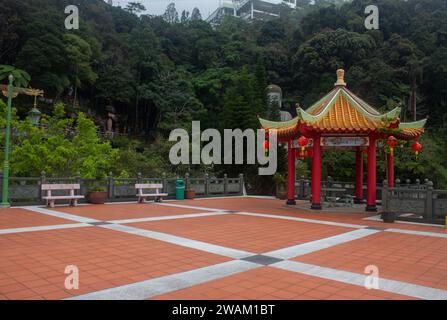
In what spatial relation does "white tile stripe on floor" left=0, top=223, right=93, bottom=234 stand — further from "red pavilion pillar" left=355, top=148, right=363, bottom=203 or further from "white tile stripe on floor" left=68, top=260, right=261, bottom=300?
"red pavilion pillar" left=355, top=148, right=363, bottom=203

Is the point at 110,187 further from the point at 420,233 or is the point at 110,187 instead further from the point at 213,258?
the point at 420,233

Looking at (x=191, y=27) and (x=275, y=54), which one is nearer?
(x=275, y=54)

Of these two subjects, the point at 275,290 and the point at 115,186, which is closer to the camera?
the point at 275,290

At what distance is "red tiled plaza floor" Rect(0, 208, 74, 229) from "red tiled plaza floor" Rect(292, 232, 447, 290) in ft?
20.7

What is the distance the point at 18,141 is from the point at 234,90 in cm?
1827

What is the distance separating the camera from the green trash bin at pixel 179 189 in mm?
17328

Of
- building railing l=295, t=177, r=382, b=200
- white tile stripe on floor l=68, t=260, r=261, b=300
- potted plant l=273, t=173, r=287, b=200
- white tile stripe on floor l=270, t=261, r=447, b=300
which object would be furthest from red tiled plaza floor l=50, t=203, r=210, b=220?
potted plant l=273, t=173, r=287, b=200

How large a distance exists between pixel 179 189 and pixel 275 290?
13.2m

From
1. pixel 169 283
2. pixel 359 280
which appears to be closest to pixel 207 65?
pixel 359 280

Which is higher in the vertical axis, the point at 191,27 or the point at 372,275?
the point at 191,27

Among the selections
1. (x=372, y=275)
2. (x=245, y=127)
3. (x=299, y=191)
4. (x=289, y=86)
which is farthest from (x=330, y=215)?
(x=289, y=86)

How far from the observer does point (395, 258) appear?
6.25m

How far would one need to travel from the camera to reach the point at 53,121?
1733cm

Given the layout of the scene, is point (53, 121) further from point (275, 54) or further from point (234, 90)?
point (275, 54)
